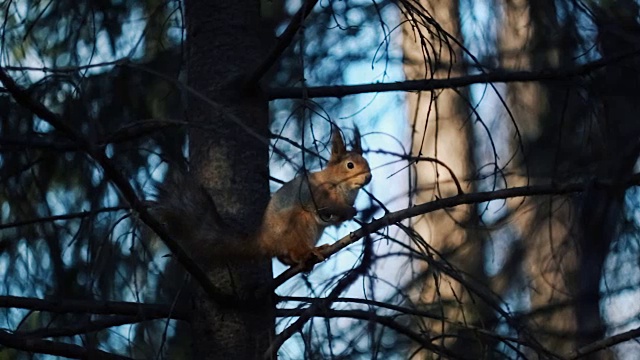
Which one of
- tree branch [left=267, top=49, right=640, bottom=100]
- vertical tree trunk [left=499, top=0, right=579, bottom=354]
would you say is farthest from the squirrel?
vertical tree trunk [left=499, top=0, right=579, bottom=354]

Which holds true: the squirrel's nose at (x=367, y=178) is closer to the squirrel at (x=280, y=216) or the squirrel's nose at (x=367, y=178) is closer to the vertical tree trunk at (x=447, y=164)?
the squirrel at (x=280, y=216)

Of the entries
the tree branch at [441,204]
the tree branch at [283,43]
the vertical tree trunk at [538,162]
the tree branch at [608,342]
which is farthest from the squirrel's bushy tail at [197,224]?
the vertical tree trunk at [538,162]

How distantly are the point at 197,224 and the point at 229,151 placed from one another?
27cm

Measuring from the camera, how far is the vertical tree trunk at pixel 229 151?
2.72 metres

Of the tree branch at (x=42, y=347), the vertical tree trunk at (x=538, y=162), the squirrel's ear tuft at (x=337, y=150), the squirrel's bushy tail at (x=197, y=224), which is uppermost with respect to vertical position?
the vertical tree trunk at (x=538, y=162)

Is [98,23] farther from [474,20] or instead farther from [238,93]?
[474,20]

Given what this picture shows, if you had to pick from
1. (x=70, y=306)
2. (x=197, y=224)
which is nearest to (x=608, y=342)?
(x=197, y=224)

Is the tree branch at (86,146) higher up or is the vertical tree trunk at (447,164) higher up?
the vertical tree trunk at (447,164)

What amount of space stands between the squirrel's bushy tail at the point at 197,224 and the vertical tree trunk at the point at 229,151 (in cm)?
6

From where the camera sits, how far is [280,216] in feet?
8.92

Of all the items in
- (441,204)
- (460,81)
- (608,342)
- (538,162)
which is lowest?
(608,342)

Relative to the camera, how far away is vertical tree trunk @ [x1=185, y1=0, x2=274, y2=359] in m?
2.72

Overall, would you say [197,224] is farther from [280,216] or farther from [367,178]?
[367,178]

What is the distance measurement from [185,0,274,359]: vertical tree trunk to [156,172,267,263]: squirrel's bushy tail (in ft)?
0.19
